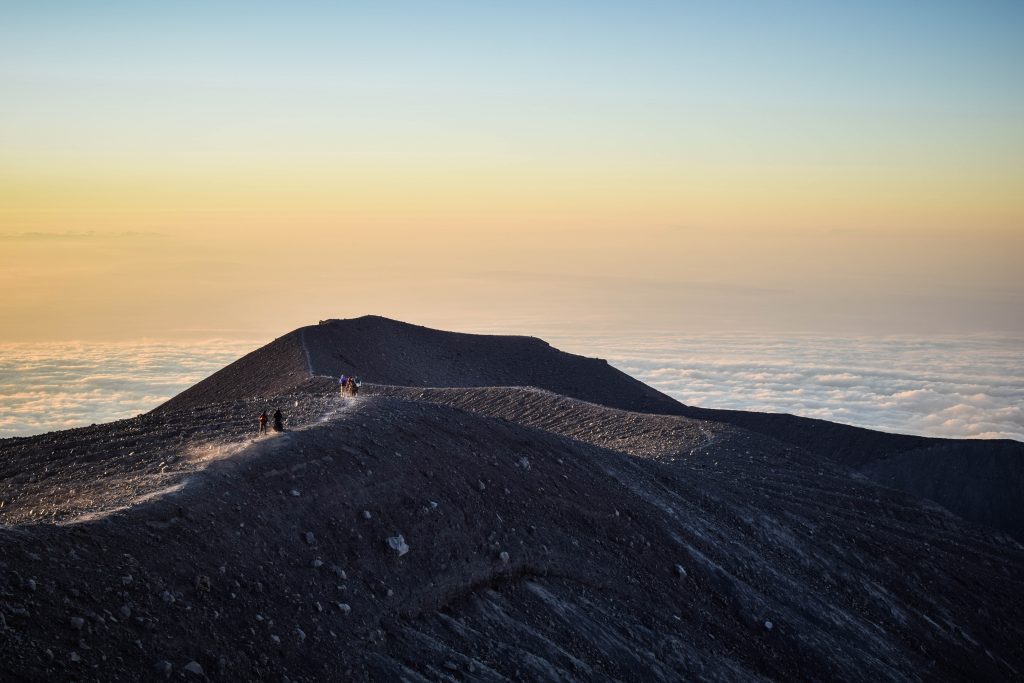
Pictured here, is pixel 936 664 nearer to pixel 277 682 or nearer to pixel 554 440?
pixel 554 440

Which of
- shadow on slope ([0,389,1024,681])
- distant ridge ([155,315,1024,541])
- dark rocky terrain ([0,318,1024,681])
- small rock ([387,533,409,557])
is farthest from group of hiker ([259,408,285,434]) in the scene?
distant ridge ([155,315,1024,541])

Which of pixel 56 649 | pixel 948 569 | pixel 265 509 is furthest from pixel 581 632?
pixel 948 569

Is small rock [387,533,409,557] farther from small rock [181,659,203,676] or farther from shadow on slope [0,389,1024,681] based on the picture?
small rock [181,659,203,676]

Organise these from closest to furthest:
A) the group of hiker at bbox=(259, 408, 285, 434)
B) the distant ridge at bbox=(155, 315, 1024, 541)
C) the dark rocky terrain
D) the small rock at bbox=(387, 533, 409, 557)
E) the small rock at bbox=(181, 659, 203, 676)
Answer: the small rock at bbox=(181, 659, 203, 676), the dark rocky terrain, the small rock at bbox=(387, 533, 409, 557), the group of hiker at bbox=(259, 408, 285, 434), the distant ridge at bbox=(155, 315, 1024, 541)

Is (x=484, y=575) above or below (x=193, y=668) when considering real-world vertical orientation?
below

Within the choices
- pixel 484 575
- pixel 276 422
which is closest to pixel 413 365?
pixel 276 422

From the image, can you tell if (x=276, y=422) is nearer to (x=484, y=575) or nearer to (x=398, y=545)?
(x=398, y=545)
